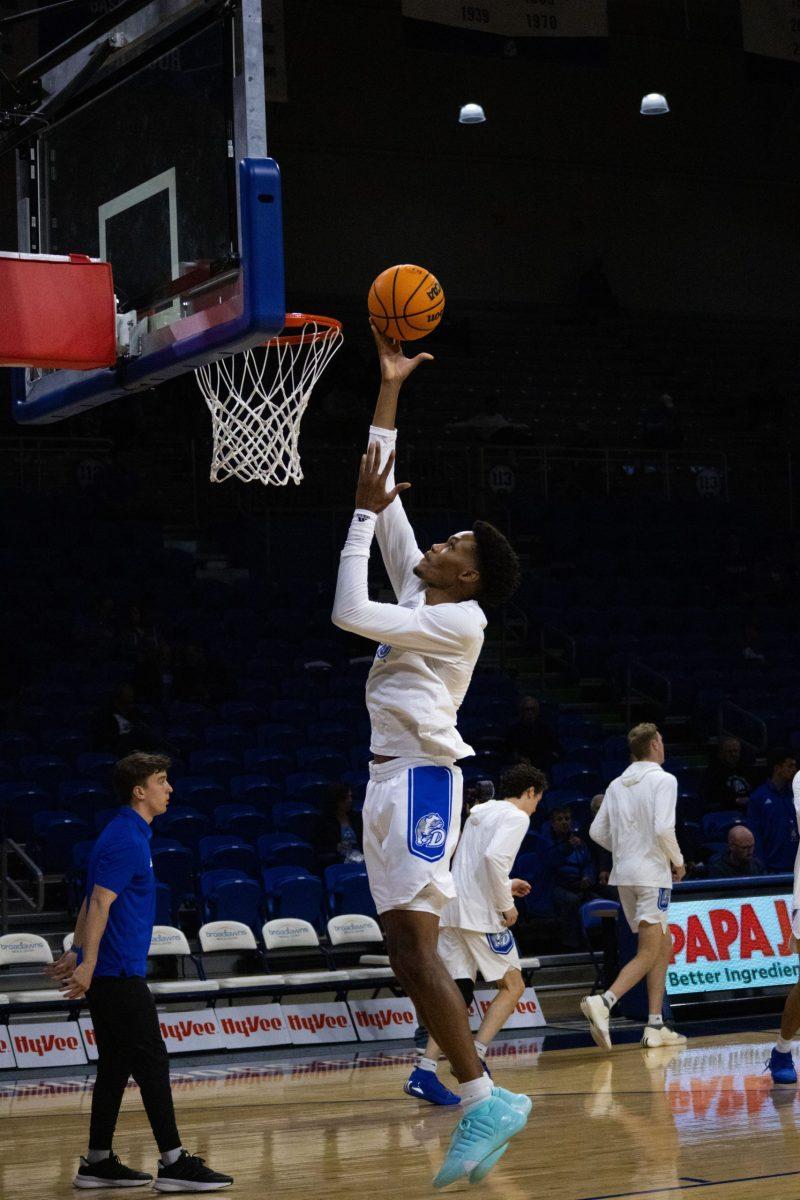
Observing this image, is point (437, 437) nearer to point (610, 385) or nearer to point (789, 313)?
point (610, 385)

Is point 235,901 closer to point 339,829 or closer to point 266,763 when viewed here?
point 339,829

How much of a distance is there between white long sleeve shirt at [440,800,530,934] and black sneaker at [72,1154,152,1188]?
3.28 meters

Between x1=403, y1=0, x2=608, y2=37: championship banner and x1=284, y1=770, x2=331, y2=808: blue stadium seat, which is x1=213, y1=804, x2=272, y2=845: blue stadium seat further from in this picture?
x1=403, y1=0, x2=608, y2=37: championship banner

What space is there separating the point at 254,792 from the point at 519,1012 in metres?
3.05

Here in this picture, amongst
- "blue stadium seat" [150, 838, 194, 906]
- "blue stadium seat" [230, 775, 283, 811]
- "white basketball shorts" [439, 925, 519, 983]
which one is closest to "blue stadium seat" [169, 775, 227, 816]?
"blue stadium seat" [230, 775, 283, 811]

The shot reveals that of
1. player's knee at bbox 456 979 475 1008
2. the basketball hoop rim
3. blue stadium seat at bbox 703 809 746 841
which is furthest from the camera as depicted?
blue stadium seat at bbox 703 809 746 841

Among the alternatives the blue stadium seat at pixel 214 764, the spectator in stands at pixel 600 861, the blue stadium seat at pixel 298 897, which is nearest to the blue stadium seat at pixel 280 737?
the blue stadium seat at pixel 214 764

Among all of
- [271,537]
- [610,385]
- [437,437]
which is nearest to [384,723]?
[271,537]

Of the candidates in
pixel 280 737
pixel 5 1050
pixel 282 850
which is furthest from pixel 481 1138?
pixel 280 737

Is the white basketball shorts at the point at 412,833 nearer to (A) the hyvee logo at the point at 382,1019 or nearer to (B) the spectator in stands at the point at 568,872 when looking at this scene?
(A) the hyvee logo at the point at 382,1019

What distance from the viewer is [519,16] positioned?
16.8 meters

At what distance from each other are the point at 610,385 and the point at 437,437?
12.0ft

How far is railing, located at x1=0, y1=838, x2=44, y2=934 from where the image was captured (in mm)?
11586

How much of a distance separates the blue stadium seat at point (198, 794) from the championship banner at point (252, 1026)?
8.37 ft
